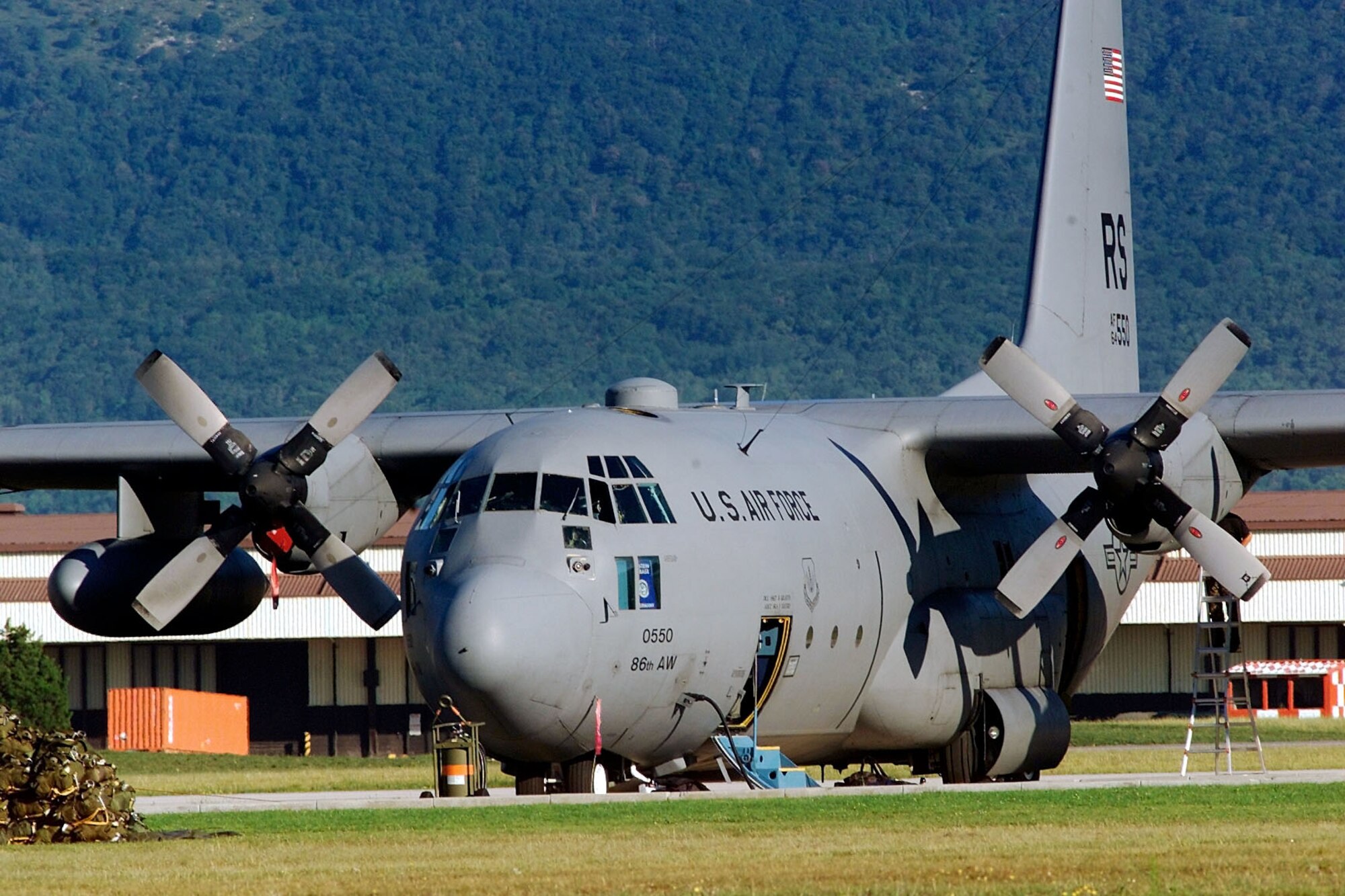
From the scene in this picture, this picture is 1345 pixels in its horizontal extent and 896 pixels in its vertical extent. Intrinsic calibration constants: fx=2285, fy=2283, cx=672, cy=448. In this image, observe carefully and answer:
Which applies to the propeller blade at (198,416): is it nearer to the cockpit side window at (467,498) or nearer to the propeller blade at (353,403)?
the propeller blade at (353,403)

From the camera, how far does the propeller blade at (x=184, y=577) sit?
72.0 feet

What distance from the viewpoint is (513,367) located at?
178 metres

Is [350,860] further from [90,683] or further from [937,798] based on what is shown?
[90,683]

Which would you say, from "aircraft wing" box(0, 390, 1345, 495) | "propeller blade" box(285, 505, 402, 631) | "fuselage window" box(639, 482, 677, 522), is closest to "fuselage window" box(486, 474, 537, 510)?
"fuselage window" box(639, 482, 677, 522)

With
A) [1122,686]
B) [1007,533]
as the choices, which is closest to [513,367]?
[1122,686]

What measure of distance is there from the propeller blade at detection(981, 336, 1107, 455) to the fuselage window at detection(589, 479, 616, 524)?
13.5 ft

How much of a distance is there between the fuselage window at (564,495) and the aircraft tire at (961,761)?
6.10m

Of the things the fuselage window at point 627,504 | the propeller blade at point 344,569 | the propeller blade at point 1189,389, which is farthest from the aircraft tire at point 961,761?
the propeller blade at point 344,569

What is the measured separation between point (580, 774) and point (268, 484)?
4.28 m

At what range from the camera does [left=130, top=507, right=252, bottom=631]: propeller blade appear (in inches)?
864

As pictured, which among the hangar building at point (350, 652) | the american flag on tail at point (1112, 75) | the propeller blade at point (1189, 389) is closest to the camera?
the propeller blade at point (1189, 389)

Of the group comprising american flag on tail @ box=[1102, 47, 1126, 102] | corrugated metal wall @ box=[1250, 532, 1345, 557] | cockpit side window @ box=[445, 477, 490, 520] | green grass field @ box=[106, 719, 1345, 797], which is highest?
american flag on tail @ box=[1102, 47, 1126, 102]

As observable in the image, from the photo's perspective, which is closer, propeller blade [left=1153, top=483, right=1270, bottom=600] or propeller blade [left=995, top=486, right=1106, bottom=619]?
propeller blade [left=1153, top=483, right=1270, bottom=600]

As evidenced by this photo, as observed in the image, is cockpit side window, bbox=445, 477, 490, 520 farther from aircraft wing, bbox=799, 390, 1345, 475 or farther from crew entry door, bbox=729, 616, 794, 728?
aircraft wing, bbox=799, 390, 1345, 475
